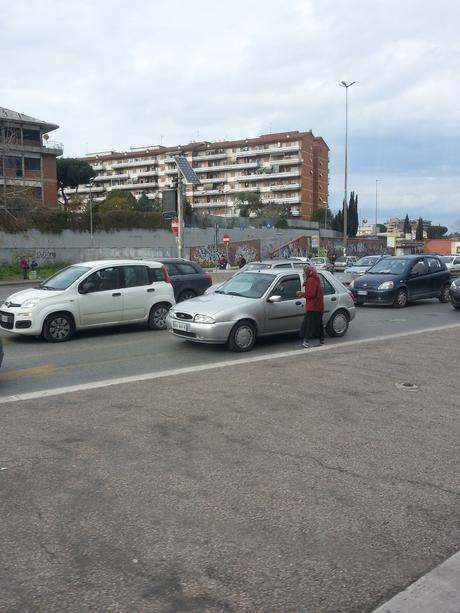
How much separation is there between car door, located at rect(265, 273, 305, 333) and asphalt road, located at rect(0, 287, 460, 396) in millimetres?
401

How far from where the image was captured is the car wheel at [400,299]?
18.4 metres

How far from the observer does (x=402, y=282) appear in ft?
60.6

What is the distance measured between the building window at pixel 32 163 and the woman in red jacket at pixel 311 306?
2391 inches

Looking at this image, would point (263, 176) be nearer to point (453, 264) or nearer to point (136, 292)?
point (453, 264)

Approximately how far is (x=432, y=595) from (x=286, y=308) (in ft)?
27.0

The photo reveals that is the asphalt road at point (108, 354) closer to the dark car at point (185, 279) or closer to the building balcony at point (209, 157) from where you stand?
the dark car at point (185, 279)

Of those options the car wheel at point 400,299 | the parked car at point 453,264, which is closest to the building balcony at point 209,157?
the parked car at point 453,264

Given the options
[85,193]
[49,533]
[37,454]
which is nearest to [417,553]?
[49,533]

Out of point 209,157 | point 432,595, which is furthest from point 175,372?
point 209,157

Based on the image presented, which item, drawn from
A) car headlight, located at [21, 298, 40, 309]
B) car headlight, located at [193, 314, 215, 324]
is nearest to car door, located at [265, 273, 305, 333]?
car headlight, located at [193, 314, 215, 324]

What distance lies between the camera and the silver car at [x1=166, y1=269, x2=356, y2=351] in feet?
33.2

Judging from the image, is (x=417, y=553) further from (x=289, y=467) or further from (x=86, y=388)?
(x=86, y=388)

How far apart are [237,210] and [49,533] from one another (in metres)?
88.2

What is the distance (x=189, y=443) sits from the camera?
5.40 metres
